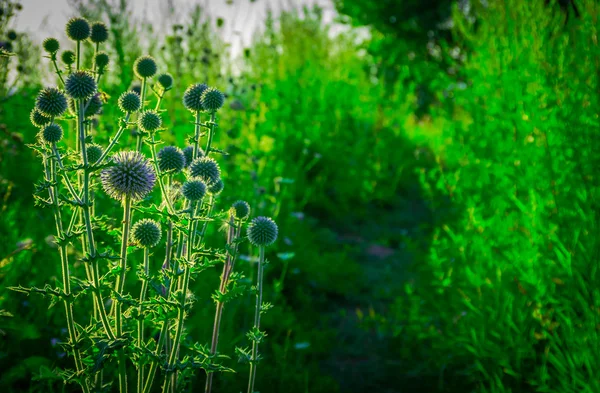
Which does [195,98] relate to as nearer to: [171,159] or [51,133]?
[171,159]

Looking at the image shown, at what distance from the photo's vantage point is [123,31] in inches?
185

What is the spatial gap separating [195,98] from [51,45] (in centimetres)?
61

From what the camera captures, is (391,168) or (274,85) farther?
(391,168)

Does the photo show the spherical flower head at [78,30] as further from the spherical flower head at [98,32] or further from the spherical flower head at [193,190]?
the spherical flower head at [193,190]

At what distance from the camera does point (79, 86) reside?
1750mm

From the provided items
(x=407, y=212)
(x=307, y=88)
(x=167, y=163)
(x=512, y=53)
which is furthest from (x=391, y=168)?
(x=167, y=163)

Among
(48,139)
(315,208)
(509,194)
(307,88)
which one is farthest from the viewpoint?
(307,88)

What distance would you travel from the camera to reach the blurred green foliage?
2.76 m

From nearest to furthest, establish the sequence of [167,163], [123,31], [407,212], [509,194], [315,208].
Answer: [167,163]
[509,194]
[123,31]
[315,208]
[407,212]

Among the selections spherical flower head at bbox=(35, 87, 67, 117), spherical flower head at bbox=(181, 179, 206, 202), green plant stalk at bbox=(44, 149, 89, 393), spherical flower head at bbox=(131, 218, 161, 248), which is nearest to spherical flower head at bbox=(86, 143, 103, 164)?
green plant stalk at bbox=(44, 149, 89, 393)

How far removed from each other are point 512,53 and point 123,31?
320 cm

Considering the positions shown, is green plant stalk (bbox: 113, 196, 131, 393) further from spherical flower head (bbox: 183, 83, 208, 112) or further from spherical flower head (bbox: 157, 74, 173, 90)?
spherical flower head (bbox: 157, 74, 173, 90)

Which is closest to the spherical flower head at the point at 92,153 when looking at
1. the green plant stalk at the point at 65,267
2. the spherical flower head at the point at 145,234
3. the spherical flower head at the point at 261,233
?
the green plant stalk at the point at 65,267

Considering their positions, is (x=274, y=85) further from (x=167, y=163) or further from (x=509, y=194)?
(x=167, y=163)
